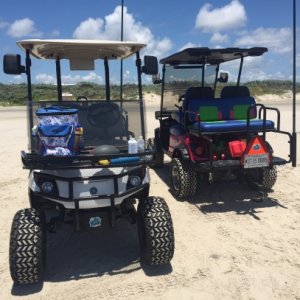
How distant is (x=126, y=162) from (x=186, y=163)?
2.56 m

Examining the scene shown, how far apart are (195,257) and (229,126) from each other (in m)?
2.35

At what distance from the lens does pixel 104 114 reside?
176 inches

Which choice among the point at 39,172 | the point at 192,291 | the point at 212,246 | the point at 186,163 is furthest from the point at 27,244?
the point at 186,163

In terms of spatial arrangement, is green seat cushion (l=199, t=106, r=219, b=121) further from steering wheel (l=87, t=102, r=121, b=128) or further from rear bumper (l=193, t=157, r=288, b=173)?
steering wheel (l=87, t=102, r=121, b=128)

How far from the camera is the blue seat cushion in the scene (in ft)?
19.2

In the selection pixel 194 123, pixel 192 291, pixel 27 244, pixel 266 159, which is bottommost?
pixel 192 291

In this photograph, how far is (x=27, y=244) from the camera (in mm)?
3508

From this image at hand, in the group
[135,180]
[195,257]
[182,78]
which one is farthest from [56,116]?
[182,78]

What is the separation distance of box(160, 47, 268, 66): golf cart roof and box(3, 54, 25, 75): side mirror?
291 centimetres

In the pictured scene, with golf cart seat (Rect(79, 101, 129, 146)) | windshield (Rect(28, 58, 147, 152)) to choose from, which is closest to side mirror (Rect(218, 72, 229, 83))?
windshield (Rect(28, 58, 147, 152))

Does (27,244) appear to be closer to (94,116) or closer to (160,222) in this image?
(160,222)

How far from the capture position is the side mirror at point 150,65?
15.0 ft

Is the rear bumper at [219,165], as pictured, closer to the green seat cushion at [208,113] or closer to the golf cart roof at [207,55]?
the green seat cushion at [208,113]

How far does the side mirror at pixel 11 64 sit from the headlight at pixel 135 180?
5.42 feet
